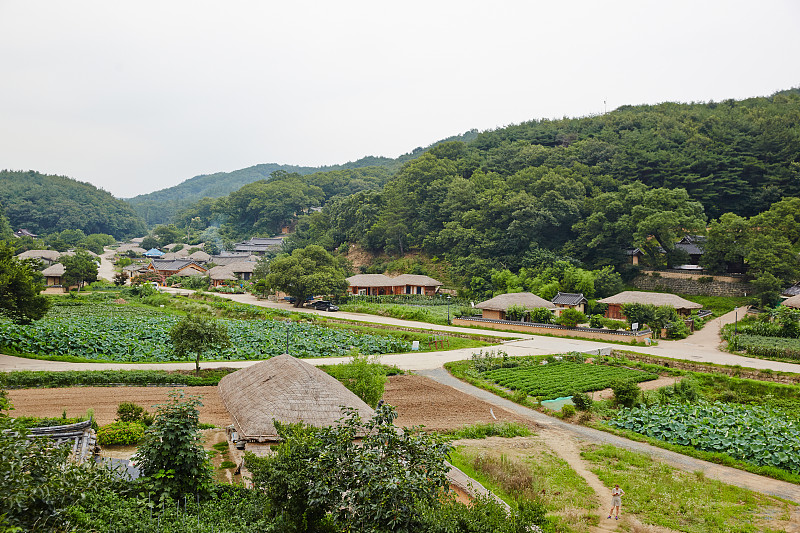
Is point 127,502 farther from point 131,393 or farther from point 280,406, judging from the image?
point 131,393

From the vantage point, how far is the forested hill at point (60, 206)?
94.4m

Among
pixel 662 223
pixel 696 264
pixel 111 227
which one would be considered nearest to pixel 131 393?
pixel 662 223

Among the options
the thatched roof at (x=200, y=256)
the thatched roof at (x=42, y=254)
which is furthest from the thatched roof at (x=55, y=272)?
the thatched roof at (x=200, y=256)

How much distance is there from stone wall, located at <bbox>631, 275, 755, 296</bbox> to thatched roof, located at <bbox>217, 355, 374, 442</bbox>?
37.0m

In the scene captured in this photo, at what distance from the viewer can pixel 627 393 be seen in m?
17.9

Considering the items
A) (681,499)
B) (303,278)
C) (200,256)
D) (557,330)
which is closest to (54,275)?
(200,256)

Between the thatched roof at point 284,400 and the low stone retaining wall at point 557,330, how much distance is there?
20873 millimetres

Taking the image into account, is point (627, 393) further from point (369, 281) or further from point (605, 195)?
point (369, 281)

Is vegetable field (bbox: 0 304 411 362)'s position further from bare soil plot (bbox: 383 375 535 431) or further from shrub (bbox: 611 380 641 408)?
shrub (bbox: 611 380 641 408)

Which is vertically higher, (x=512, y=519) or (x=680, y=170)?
(x=680, y=170)

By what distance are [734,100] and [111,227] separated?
114 metres

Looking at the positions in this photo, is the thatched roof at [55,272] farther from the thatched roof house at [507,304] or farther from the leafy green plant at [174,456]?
the leafy green plant at [174,456]

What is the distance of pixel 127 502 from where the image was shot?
7.25 meters

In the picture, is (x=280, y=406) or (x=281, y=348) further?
(x=281, y=348)
